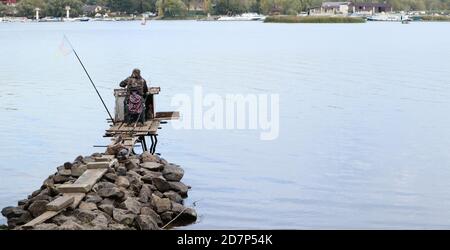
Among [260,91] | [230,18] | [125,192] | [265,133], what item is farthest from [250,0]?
[125,192]

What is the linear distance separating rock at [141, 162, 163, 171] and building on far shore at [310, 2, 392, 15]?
163369mm

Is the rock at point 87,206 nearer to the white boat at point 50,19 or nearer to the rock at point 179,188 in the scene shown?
the rock at point 179,188

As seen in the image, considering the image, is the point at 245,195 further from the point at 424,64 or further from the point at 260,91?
the point at 424,64

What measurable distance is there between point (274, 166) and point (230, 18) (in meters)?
179


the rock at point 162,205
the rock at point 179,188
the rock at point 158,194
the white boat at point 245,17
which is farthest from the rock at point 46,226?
the white boat at point 245,17

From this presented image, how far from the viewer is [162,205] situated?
11984 mm

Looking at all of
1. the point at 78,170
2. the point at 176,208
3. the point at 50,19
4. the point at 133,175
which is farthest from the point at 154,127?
the point at 50,19

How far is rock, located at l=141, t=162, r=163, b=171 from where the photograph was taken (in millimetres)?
14062

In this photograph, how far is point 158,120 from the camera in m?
18.2

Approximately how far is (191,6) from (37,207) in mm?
152821

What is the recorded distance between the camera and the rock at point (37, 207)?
1040cm

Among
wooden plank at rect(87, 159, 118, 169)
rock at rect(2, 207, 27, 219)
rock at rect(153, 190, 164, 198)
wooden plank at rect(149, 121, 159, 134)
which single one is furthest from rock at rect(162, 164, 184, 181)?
rock at rect(2, 207, 27, 219)
